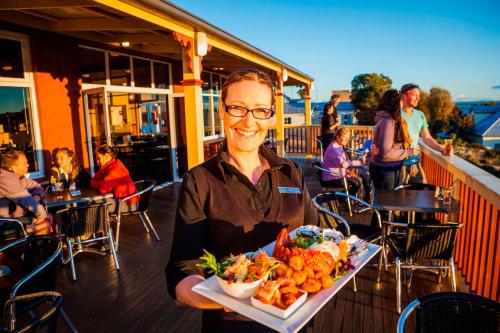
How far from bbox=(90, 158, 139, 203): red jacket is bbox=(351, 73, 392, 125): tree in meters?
31.7

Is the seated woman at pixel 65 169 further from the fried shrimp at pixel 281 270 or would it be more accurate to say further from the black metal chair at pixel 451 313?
the black metal chair at pixel 451 313

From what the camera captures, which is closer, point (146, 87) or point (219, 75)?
point (146, 87)

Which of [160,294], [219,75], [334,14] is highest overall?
[334,14]

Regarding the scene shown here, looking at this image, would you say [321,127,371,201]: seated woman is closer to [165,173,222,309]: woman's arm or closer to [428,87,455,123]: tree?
[165,173,222,309]: woman's arm

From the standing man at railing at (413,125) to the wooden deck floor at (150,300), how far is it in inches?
49.5

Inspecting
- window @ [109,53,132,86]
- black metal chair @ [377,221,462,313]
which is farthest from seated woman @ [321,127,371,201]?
window @ [109,53,132,86]

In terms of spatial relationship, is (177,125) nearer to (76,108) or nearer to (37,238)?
(76,108)

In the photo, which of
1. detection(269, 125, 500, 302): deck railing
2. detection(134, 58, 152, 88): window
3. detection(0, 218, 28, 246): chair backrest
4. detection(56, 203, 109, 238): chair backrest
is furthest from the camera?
detection(134, 58, 152, 88): window

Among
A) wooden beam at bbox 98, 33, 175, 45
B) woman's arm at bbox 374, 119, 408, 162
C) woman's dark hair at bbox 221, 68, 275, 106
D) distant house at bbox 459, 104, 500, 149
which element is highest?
wooden beam at bbox 98, 33, 175, 45

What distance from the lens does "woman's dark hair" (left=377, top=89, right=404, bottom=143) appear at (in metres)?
3.51

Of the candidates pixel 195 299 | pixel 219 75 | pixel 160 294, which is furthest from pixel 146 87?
pixel 195 299

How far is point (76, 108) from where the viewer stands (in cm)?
566

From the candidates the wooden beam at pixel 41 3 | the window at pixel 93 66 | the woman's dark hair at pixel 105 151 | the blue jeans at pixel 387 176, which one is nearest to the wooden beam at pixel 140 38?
the window at pixel 93 66

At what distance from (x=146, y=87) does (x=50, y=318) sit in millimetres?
6586
